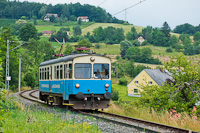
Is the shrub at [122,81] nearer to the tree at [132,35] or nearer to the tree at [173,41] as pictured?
the tree at [173,41]

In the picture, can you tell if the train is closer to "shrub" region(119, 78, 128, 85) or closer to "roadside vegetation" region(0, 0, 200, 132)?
"roadside vegetation" region(0, 0, 200, 132)

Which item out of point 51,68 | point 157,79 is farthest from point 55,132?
point 157,79

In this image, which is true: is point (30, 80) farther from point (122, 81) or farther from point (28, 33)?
point (28, 33)

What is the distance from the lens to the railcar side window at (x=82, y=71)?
663 inches

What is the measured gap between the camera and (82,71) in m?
17.0

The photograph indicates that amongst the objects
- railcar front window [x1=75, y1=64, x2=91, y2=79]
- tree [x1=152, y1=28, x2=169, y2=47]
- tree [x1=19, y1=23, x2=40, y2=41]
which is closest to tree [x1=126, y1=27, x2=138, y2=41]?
tree [x1=152, y1=28, x2=169, y2=47]

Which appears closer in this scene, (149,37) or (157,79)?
(157,79)

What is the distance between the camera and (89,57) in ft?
56.2

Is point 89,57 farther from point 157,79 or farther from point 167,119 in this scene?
point 157,79

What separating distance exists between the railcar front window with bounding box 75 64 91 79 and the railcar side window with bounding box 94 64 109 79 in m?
0.37

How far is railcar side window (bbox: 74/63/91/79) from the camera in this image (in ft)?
55.2

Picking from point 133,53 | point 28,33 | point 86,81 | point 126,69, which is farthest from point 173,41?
point 86,81

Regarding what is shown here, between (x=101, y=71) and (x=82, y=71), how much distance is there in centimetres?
102

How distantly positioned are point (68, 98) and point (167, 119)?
540cm
